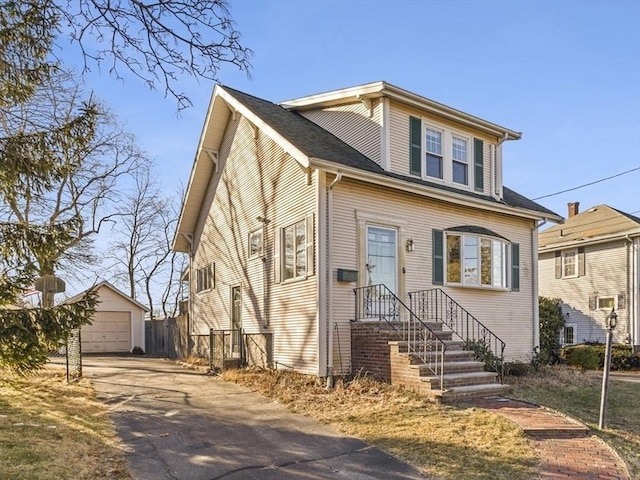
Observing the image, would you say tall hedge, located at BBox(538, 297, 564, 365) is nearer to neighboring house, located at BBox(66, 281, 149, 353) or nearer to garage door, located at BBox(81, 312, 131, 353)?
neighboring house, located at BBox(66, 281, 149, 353)

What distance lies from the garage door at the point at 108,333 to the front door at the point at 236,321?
39.9 feet

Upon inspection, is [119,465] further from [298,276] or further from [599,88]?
[599,88]

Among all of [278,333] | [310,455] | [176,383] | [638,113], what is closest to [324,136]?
[278,333]

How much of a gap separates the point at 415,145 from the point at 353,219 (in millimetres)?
2770

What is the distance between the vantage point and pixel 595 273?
22969mm

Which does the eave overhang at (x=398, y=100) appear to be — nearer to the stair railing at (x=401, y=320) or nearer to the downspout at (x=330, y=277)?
the downspout at (x=330, y=277)

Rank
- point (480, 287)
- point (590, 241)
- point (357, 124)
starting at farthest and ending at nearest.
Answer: point (590, 241) → point (480, 287) → point (357, 124)

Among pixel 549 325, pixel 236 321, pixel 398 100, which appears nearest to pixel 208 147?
pixel 236 321

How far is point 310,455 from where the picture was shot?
21.2ft

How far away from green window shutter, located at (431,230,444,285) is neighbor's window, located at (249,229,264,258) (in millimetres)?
4181

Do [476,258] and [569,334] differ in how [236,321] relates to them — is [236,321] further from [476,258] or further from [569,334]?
[569,334]

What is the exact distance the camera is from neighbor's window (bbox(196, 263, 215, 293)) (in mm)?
16511

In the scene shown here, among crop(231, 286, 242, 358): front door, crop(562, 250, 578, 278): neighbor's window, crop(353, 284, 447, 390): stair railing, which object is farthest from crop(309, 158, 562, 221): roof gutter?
crop(562, 250, 578, 278): neighbor's window

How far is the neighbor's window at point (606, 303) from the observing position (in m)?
22.0
